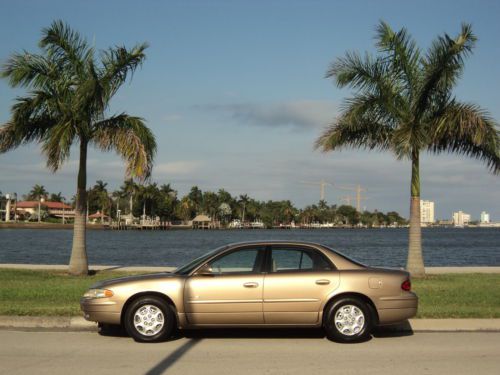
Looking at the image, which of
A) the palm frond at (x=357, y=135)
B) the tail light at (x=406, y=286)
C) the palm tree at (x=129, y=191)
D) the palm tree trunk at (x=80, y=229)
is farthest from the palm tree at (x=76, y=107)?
the palm tree at (x=129, y=191)

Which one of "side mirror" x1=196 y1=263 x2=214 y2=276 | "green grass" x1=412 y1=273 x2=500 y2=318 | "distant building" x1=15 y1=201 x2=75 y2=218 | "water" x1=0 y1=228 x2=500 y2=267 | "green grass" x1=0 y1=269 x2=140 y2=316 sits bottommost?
"water" x1=0 y1=228 x2=500 y2=267

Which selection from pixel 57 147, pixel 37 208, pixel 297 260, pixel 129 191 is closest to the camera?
pixel 297 260

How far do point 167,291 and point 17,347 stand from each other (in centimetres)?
218

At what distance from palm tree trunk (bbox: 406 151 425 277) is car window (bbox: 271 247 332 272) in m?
10.5

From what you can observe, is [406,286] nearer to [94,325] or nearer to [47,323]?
[94,325]

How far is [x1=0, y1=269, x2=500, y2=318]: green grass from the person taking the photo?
11.2 meters

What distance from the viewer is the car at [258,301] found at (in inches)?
350

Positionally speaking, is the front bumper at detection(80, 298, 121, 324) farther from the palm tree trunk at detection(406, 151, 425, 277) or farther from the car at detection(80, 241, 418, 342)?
the palm tree trunk at detection(406, 151, 425, 277)

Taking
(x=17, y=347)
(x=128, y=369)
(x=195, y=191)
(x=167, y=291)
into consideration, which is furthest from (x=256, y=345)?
(x=195, y=191)

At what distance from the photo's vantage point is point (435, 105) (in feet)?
62.4

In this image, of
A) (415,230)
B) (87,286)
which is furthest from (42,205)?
(87,286)

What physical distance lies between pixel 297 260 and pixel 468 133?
430 inches

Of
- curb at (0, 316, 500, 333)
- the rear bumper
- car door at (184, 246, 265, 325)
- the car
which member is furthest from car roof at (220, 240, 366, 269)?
curb at (0, 316, 500, 333)

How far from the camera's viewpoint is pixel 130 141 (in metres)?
18.4
